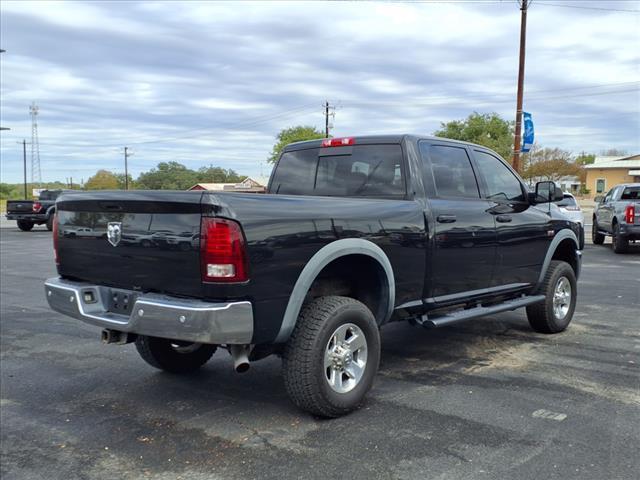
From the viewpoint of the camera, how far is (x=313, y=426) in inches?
155

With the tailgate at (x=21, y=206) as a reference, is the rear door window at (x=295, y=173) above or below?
above

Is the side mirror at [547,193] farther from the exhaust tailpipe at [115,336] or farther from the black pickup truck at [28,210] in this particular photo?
the black pickup truck at [28,210]

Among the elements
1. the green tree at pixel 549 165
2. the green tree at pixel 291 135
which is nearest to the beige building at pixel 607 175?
the green tree at pixel 549 165

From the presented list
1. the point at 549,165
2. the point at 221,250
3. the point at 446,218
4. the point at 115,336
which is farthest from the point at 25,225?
the point at 549,165

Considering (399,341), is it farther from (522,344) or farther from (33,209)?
(33,209)

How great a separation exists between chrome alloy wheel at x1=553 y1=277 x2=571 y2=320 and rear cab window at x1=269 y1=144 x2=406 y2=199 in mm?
2568

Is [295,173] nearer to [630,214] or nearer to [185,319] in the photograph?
[185,319]

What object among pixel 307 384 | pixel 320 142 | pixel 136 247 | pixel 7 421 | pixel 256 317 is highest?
pixel 320 142

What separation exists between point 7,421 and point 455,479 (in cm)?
298

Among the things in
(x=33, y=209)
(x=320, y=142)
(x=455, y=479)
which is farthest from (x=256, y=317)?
(x=33, y=209)

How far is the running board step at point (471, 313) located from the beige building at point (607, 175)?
5996 cm

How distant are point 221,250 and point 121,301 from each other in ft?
2.99

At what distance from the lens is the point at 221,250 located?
343 centimetres

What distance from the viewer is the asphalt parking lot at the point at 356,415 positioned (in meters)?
3.36
